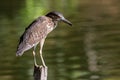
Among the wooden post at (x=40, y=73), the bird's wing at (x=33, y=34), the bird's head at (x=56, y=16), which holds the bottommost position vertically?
the wooden post at (x=40, y=73)

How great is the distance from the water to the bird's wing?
21.4 ft

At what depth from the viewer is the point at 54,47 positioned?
17.9 meters

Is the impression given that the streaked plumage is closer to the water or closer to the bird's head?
the bird's head

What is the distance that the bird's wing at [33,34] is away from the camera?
7.27 meters

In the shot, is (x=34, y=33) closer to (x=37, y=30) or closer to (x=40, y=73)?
(x=37, y=30)

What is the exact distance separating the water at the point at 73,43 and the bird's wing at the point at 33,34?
6.52 m

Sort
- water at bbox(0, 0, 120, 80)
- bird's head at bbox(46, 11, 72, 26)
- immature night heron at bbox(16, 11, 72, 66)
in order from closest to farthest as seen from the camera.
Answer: bird's head at bbox(46, 11, 72, 26), immature night heron at bbox(16, 11, 72, 66), water at bbox(0, 0, 120, 80)

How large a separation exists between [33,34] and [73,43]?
11039 mm

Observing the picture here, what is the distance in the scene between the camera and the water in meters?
14.8

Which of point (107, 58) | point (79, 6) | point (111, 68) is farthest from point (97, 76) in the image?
point (79, 6)

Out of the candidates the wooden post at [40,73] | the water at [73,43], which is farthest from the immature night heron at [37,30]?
the water at [73,43]

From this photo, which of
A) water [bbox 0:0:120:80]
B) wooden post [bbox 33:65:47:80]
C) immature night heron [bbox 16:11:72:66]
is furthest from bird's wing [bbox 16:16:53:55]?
water [bbox 0:0:120:80]

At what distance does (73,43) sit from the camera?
1842 centimetres

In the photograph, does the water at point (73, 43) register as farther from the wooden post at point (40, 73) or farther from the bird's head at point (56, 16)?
the wooden post at point (40, 73)
